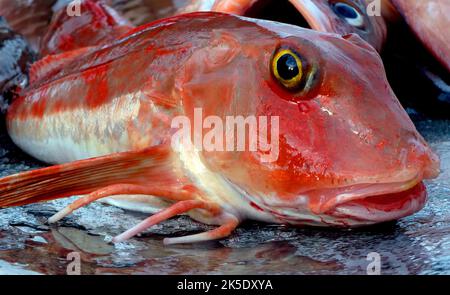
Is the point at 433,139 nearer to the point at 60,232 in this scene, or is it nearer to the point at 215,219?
the point at 215,219

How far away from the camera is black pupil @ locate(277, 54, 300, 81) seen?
1948mm

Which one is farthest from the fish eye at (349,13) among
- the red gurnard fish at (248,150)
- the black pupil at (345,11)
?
the red gurnard fish at (248,150)

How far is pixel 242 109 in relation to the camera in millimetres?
2027

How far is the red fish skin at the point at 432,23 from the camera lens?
3543mm

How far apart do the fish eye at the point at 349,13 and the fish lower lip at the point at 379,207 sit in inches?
57.4

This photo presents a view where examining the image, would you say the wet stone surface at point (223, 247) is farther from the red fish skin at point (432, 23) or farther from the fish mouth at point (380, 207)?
the red fish skin at point (432, 23)

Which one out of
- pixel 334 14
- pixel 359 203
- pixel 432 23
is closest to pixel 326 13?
pixel 334 14

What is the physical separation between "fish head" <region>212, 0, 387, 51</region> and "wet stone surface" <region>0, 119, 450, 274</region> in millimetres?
1057

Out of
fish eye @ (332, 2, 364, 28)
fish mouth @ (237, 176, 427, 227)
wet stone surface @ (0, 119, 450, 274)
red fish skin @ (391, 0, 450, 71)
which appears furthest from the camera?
red fish skin @ (391, 0, 450, 71)

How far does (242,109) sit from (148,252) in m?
0.49

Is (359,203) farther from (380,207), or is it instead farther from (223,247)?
(223,247)

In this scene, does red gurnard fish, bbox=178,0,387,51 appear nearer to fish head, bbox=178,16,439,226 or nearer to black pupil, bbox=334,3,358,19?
black pupil, bbox=334,3,358,19

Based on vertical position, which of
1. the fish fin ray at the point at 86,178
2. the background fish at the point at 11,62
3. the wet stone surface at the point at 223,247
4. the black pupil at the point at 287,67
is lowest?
the wet stone surface at the point at 223,247

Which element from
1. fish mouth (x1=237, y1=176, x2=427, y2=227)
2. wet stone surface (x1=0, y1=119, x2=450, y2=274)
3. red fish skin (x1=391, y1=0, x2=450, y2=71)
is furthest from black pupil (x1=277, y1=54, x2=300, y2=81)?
red fish skin (x1=391, y1=0, x2=450, y2=71)
